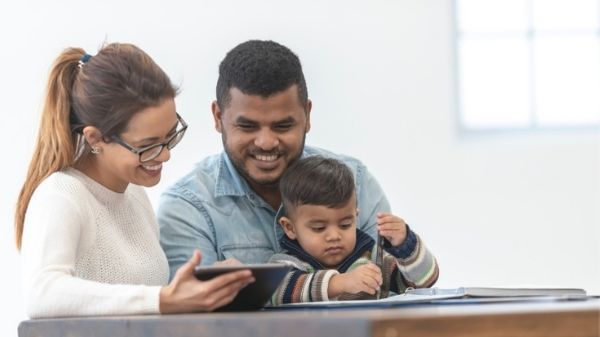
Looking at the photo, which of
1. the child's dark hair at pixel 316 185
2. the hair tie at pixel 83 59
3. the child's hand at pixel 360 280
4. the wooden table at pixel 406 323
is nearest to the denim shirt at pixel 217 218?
the child's dark hair at pixel 316 185

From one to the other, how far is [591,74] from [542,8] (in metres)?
0.34

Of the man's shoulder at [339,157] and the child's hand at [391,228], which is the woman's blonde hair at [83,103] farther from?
the man's shoulder at [339,157]

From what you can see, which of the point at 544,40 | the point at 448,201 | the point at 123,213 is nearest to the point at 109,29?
the point at 448,201

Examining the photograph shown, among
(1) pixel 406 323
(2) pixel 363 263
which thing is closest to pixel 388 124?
(2) pixel 363 263

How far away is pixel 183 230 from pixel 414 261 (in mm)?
465

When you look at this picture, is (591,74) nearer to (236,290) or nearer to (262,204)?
(262,204)

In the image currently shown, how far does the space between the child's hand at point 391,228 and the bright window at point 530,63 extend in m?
2.52

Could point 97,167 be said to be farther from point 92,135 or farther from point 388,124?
point 388,124

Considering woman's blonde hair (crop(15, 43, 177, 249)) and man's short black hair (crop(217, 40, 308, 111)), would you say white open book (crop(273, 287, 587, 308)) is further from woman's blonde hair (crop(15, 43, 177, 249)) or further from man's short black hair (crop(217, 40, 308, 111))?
man's short black hair (crop(217, 40, 308, 111))

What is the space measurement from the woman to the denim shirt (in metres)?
0.25

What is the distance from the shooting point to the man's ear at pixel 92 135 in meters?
1.91

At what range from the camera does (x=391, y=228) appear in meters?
2.15

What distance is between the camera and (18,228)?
1.92 metres

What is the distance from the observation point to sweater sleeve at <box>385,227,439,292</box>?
220 centimetres
